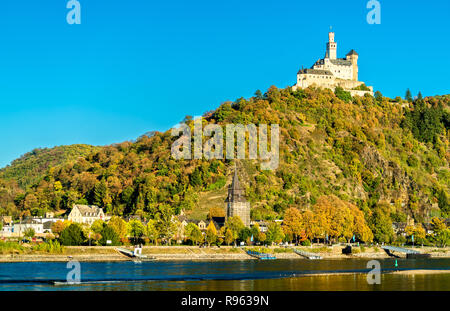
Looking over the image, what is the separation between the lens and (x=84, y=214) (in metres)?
129

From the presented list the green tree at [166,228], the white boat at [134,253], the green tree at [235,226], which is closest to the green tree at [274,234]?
the green tree at [235,226]

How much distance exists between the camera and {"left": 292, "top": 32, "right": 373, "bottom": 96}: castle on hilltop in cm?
18450

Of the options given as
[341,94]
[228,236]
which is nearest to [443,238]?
[228,236]

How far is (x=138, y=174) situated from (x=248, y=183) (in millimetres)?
30010

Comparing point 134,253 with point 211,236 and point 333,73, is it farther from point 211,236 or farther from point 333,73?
point 333,73

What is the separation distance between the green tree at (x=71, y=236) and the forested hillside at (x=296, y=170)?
1174 inches

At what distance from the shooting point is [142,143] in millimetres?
178000

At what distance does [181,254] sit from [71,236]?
54.6ft

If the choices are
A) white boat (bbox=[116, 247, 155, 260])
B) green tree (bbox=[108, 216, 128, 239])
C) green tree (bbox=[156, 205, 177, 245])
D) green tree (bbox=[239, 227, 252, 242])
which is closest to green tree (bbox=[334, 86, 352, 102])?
green tree (bbox=[239, 227, 252, 242])

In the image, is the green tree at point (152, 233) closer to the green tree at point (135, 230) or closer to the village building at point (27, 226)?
the green tree at point (135, 230)

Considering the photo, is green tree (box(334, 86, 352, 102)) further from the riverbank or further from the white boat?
the white boat

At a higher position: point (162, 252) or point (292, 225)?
point (292, 225)
